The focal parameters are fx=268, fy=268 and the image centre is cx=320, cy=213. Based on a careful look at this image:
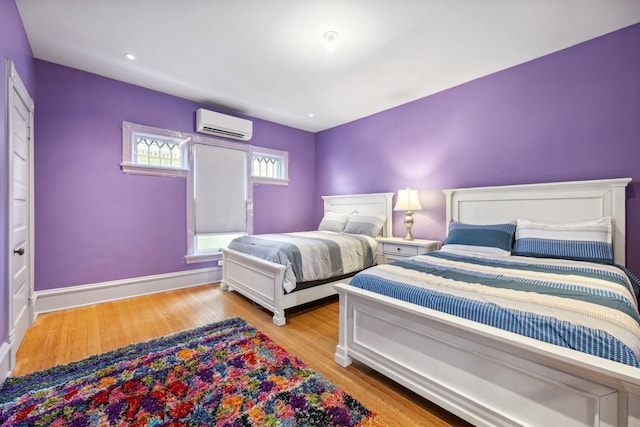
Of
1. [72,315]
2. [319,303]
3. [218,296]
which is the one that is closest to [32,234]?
[72,315]

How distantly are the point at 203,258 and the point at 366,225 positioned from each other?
2.42 m

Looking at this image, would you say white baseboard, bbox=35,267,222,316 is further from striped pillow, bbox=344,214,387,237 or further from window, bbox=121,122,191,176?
striped pillow, bbox=344,214,387,237

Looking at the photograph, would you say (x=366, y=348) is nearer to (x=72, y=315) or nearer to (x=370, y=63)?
(x=370, y=63)

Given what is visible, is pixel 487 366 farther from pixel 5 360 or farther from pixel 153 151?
pixel 153 151

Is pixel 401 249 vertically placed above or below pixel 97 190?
below

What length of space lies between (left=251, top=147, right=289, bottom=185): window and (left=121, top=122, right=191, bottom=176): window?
1.08m

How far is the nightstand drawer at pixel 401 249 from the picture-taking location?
3221mm

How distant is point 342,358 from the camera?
192 centimetres

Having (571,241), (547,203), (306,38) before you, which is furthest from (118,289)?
(547,203)

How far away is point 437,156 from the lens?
11.6 ft

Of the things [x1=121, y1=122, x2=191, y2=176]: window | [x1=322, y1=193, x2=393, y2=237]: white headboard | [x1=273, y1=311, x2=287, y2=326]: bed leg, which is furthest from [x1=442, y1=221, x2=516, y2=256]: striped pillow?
[x1=121, y1=122, x2=191, y2=176]: window

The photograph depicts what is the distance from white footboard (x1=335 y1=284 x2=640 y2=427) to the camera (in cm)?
98

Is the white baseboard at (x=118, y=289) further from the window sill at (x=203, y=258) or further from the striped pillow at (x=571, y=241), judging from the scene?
the striped pillow at (x=571, y=241)

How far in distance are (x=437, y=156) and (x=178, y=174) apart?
351 centimetres
